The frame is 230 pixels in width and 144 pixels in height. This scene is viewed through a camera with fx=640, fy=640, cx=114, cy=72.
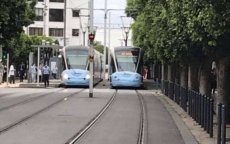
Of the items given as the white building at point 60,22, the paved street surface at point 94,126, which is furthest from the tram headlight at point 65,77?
the white building at point 60,22

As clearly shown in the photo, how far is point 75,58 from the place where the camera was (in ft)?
169

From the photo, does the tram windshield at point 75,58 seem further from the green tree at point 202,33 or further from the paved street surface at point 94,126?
the green tree at point 202,33

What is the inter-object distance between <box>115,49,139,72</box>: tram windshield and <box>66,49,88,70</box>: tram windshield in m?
2.86

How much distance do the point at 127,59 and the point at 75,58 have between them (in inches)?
168

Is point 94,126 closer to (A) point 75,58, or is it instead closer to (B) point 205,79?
(B) point 205,79

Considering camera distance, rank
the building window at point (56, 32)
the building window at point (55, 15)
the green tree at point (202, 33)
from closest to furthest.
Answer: the green tree at point (202, 33), the building window at point (55, 15), the building window at point (56, 32)

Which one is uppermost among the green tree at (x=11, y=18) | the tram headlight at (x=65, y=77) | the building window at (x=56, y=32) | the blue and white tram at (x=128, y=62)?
the building window at (x=56, y=32)

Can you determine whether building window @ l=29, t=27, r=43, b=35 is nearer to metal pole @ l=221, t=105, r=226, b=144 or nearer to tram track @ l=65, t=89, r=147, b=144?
tram track @ l=65, t=89, r=147, b=144

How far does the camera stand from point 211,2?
1364 centimetres

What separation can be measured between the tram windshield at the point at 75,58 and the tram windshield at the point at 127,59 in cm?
286

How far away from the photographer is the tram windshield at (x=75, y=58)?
2029 inches

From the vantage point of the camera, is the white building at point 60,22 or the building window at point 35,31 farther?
the white building at point 60,22

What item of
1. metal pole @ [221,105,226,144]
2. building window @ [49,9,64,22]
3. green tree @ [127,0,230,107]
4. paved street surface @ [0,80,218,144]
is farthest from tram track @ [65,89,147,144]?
building window @ [49,9,64,22]

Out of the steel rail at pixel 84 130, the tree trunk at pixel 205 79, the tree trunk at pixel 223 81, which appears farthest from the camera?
the tree trunk at pixel 205 79
